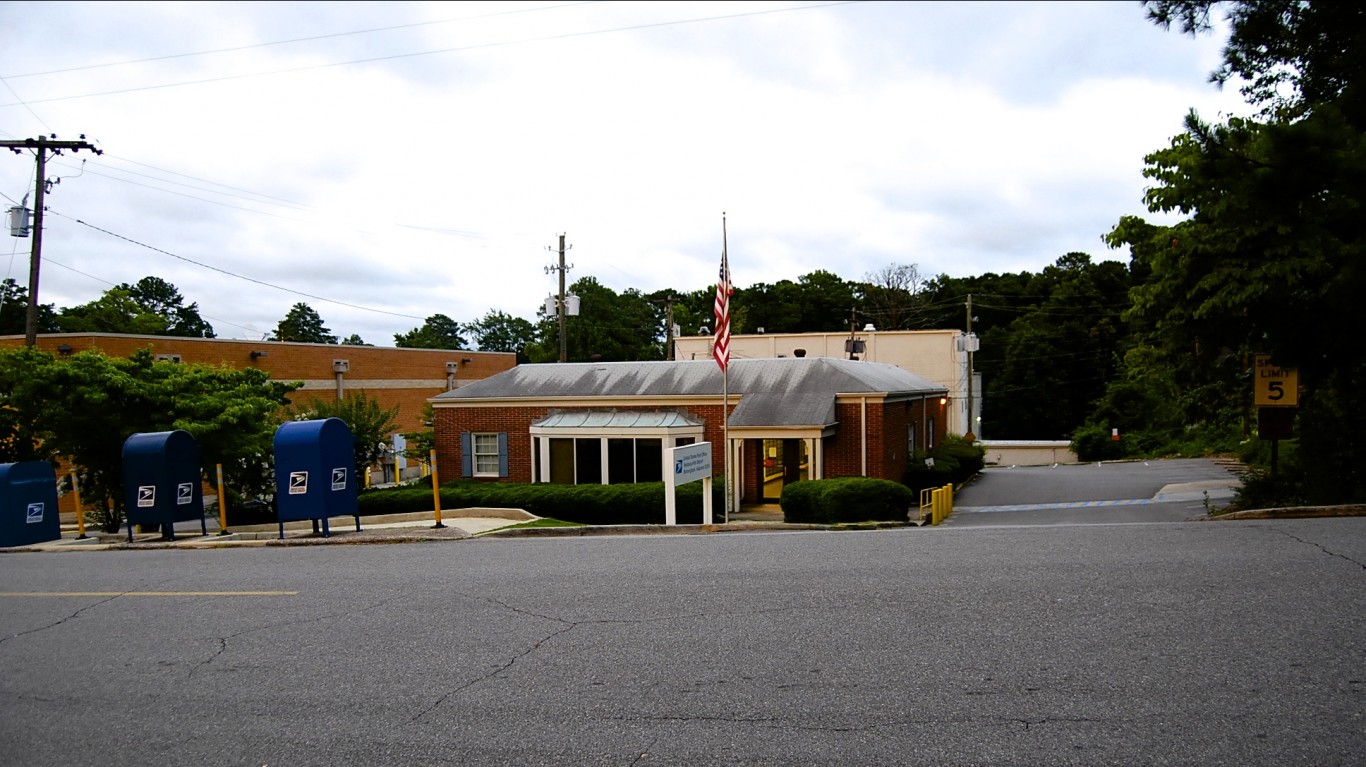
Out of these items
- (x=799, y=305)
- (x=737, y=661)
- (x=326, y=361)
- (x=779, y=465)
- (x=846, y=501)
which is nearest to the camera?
(x=737, y=661)

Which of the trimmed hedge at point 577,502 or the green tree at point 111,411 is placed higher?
the green tree at point 111,411

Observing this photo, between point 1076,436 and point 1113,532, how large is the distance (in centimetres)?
4086

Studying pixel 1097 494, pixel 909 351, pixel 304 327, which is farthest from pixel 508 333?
pixel 1097 494

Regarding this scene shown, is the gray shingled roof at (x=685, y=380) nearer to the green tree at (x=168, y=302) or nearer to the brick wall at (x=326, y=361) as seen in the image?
the brick wall at (x=326, y=361)

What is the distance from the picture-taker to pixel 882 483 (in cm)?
1938

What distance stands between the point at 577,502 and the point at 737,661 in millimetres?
15799

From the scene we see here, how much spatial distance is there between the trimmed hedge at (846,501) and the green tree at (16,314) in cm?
6281

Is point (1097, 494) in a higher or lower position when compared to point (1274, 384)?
lower

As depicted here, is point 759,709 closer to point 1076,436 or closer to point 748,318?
point 1076,436

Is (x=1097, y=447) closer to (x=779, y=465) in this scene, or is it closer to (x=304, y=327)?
(x=779, y=465)

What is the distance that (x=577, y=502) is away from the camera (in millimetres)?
22234

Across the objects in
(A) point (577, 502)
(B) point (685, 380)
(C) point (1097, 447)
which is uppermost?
(B) point (685, 380)

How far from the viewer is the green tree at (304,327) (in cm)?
10212

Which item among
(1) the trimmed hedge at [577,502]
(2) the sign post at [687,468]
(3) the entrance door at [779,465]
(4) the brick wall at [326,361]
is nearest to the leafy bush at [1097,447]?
(3) the entrance door at [779,465]
